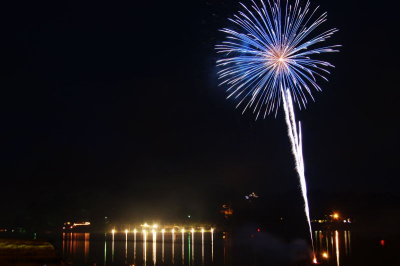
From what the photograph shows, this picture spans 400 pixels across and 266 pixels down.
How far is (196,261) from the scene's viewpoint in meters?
53.8

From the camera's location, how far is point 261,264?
165 ft

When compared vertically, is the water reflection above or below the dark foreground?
below

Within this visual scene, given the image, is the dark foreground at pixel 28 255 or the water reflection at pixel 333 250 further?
the water reflection at pixel 333 250

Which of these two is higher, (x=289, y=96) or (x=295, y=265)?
(x=289, y=96)

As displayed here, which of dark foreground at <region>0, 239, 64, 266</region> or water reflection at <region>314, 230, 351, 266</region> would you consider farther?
water reflection at <region>314, 230, 351, 266</region>

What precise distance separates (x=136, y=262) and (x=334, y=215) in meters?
165

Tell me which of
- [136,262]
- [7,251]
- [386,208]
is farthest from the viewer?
[386,208]

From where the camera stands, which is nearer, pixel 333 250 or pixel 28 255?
pixel 28 255

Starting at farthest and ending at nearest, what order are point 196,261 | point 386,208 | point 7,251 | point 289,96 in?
point 386,208 → point 196,261 → point 7,251 → point 289,96

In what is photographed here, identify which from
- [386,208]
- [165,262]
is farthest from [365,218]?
[165,262]

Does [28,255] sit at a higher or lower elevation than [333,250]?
higher

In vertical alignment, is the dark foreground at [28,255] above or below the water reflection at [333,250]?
above

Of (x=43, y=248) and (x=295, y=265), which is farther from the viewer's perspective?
(x=295, y=265)

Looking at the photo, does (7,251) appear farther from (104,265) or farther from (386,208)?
(386,208)
